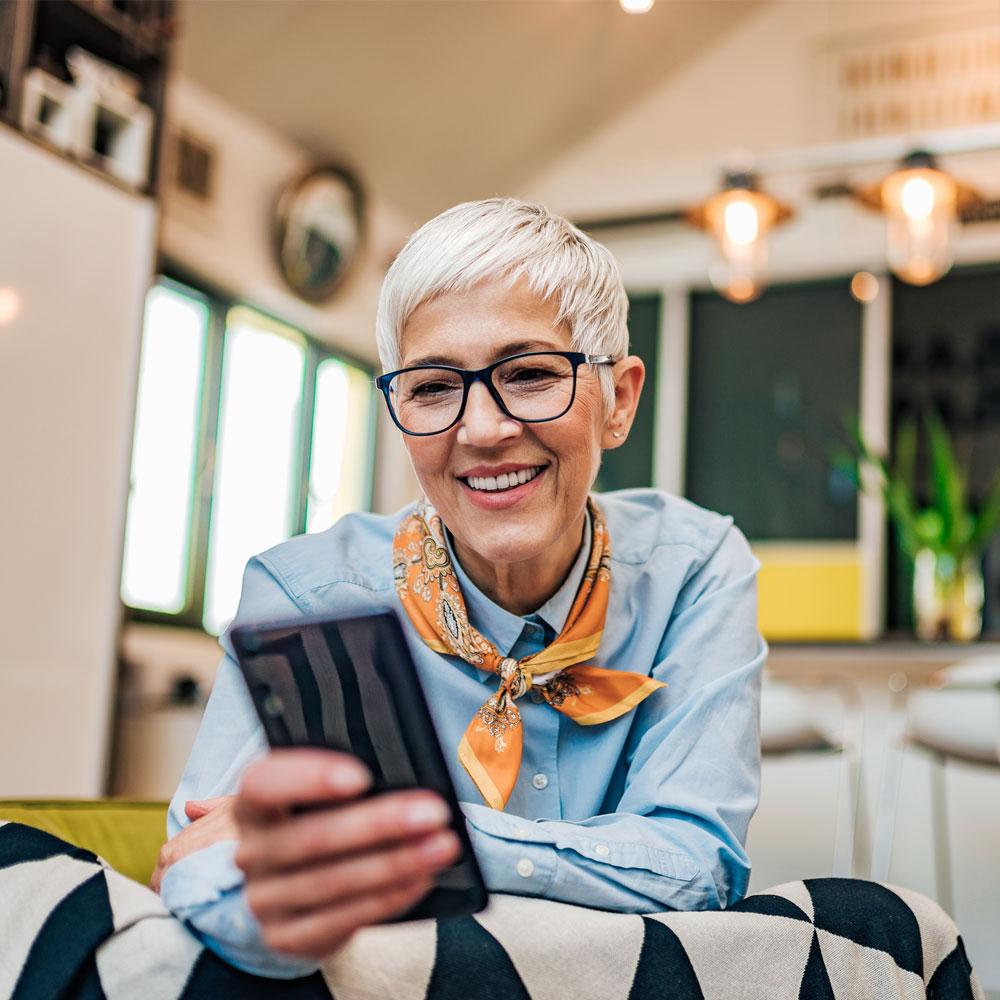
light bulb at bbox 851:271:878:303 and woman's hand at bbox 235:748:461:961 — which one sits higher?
light bulb at bbox 851:271:878:303

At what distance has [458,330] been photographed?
120 centimetres

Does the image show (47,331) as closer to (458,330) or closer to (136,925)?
(458,330)

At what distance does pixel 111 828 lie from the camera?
66.0 inches

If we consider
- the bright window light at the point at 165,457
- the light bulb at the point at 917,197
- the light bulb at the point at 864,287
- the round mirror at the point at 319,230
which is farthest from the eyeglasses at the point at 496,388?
the light bulb at the point at 864,287

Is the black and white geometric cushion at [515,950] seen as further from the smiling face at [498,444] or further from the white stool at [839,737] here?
the white stool at [839,737]

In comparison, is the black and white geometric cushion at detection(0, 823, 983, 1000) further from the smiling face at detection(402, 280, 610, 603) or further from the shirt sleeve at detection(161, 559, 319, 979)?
the smiling face at detection(402, 280, 610, 603)

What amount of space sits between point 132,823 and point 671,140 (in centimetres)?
542

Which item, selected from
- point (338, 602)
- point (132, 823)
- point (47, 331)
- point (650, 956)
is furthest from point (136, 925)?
point (47, 331)

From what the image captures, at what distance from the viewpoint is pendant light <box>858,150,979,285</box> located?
3.65 metres

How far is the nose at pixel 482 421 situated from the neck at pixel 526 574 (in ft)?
0.47

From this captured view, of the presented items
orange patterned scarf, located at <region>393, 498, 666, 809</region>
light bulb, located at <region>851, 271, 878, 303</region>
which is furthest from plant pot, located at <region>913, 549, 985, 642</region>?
orange patterned scarf, located at <region>393, 498, 666, 809</region>

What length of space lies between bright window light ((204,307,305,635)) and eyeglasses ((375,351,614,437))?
3.84 m

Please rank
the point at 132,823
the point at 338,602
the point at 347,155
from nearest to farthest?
1. the point at 338,602
2. the point at 132,823
3. the point at 347,155

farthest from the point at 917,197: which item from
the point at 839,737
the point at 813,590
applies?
the point at 813,590
